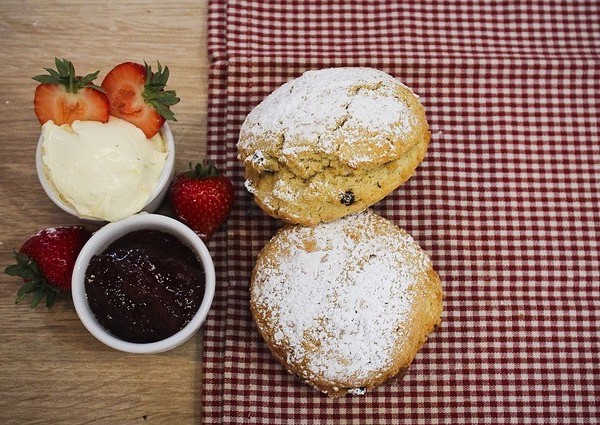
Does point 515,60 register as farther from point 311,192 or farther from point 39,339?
point 39,339

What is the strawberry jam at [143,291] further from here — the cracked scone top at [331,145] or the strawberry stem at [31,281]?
the cracked scone top at [331,145]

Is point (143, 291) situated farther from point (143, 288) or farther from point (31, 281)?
point (31, 281)

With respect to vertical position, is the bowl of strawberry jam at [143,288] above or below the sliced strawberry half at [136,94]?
below

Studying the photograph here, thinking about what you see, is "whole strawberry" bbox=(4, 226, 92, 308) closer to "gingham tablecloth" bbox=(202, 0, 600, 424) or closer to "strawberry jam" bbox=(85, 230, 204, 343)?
"strawberry jam" bbox=(85, 230, 204, 343)

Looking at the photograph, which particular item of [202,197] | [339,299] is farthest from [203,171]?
[339,299]

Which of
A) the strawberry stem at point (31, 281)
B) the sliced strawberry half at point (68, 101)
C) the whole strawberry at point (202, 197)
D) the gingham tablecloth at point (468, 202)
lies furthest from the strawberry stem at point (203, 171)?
the strawberry stem at point (31, 281)

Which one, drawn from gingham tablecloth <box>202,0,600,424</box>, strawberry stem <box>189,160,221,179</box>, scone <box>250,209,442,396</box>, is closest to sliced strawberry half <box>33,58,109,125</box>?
strawberry stem <box>189,160,221,179</box>
